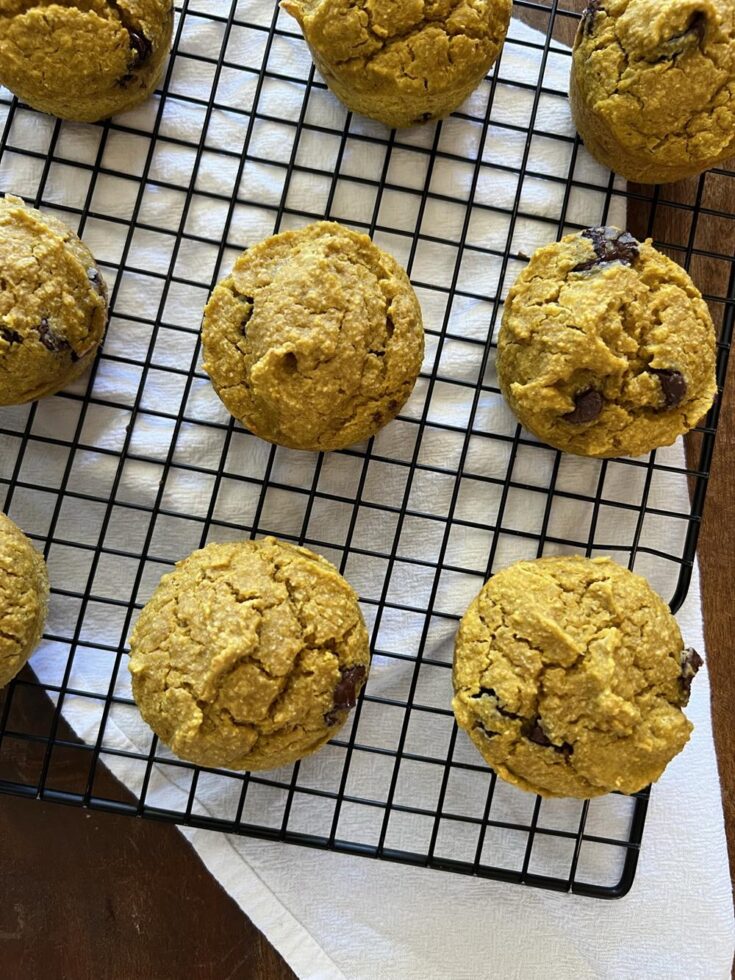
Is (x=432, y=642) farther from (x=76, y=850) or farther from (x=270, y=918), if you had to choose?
(x=76, y=850)

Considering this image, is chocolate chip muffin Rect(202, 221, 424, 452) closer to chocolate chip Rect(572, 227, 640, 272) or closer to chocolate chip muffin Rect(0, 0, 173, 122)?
chocolate chip Rect(572, 227, 640, 272)

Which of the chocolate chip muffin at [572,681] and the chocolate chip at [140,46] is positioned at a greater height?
the chocolate chip at [140,46]

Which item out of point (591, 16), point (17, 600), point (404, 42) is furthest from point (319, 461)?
point (591, 16)

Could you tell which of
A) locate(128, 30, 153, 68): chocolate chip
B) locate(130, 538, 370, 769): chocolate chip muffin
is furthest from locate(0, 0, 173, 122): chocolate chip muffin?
locate(130, 538, 370, 769): chocolate chip muffin

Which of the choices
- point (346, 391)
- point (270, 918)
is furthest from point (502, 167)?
point (270, 918)

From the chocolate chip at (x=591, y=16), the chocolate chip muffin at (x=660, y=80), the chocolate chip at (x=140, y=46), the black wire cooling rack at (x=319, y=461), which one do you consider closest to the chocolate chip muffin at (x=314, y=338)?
the black wire cooling rack at (x=319, y=461)

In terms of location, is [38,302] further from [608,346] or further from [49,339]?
[608,346]

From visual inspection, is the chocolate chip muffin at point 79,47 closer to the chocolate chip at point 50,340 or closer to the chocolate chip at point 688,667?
the chocolate chip at point 50,340

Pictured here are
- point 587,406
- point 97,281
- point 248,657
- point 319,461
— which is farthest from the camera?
point 319,461
